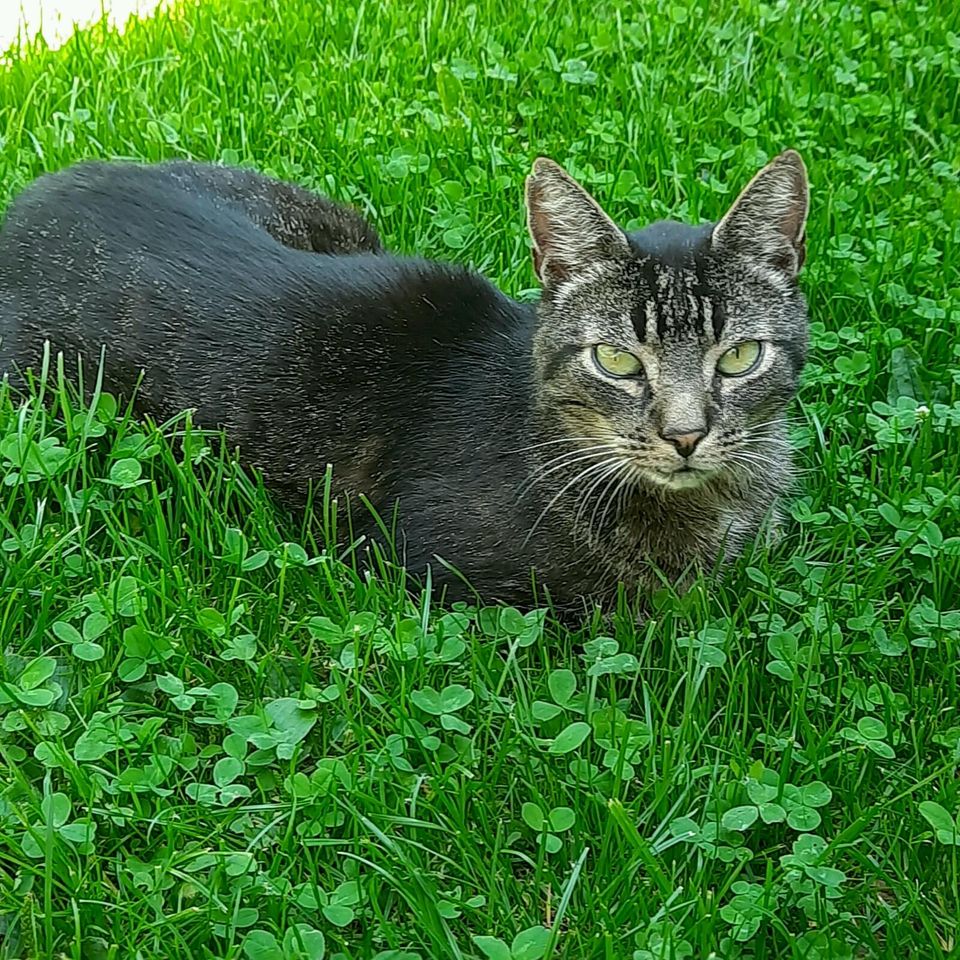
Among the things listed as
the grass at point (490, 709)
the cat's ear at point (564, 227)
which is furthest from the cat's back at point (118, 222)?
Answer: the cat's ear at point (564, 227)

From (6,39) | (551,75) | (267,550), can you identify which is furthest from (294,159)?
(267,550)

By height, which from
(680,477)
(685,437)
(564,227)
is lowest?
(680,477)

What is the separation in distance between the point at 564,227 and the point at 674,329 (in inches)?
14.6

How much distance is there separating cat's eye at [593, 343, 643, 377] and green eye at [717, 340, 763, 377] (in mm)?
195

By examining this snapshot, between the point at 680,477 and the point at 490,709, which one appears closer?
the point at 490,709

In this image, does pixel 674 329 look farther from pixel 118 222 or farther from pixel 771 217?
pixel 118 222

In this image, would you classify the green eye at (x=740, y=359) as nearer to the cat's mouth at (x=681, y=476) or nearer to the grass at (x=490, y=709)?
the cat's mouth at (x=681, y=476)

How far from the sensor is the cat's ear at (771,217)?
316 cm

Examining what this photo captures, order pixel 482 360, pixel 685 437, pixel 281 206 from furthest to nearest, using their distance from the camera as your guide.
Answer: pixel 281 206, pixel 482 360, pixel 685 437

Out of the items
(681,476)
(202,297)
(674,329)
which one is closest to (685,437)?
(681,476)

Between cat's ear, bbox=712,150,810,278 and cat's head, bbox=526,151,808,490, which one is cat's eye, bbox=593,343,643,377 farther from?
cat's ear, bbox=712,150,810,278

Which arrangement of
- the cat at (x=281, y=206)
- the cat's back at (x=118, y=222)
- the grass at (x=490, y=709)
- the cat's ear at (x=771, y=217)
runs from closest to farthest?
1. the grass at (x=490, y=709)
2. the cat's ear at (x=771, y=217)
3. the cat's back at (x=118, y=222)
4. the cat at (x=281, y=206)

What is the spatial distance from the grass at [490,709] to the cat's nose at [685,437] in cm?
35

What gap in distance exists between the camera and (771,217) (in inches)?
126
